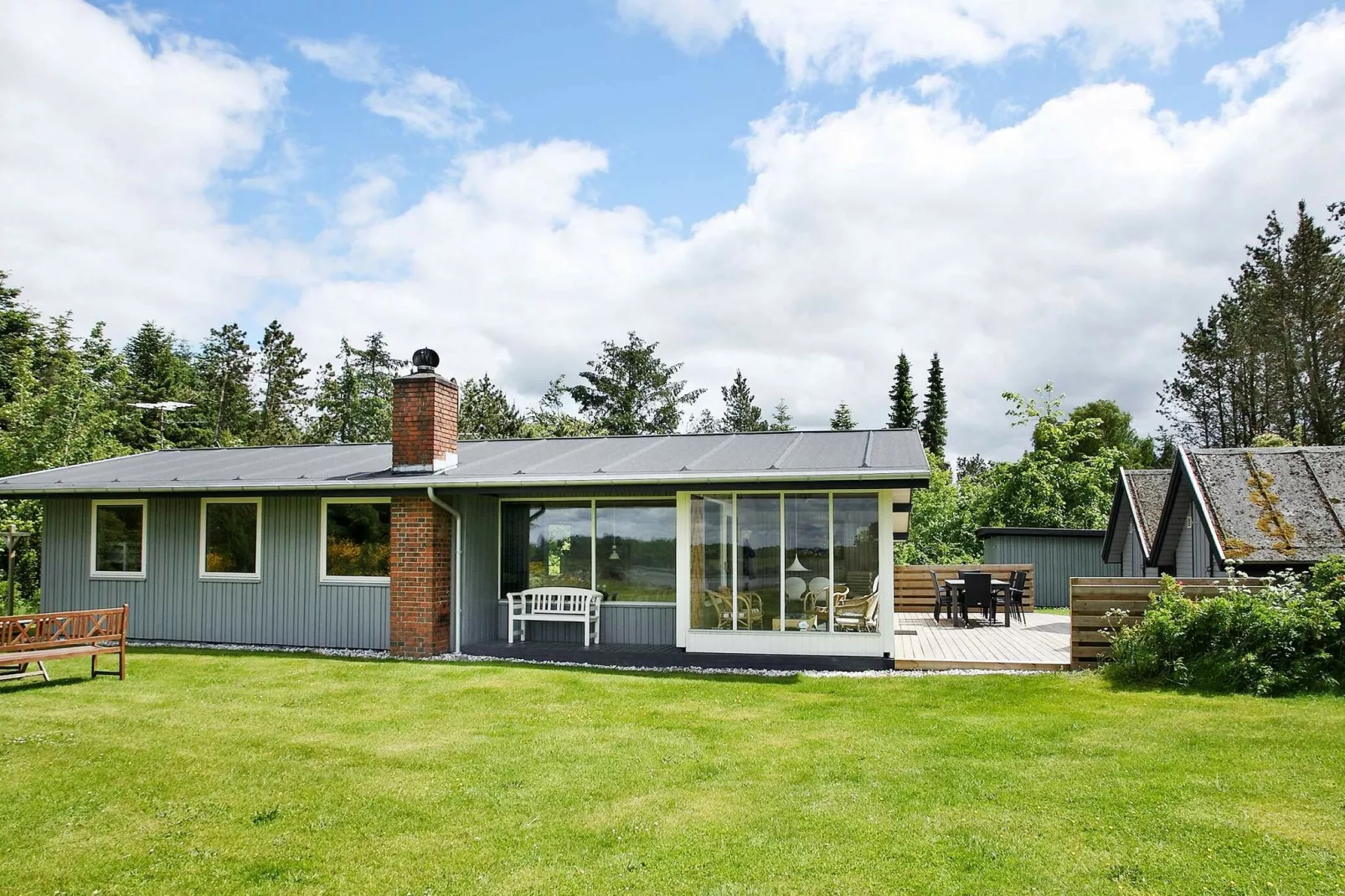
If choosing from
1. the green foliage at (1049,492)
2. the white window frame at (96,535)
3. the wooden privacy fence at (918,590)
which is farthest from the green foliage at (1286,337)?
the white window frame at (96,535)

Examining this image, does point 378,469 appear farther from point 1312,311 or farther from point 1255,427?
→ point 1255,427

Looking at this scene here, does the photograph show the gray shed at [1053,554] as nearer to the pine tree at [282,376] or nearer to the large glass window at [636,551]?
the large glass window at [636,551]

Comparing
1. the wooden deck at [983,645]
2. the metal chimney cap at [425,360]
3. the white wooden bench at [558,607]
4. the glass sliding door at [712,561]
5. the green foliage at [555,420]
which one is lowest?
the wooden deck at [983,645]

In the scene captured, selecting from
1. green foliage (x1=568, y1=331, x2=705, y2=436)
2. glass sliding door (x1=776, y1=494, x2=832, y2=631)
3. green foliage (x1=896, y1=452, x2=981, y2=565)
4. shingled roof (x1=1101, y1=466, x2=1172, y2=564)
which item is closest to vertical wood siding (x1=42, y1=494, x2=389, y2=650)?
glass sliding door (x1=776, y1=494, x2=832, y2=631)

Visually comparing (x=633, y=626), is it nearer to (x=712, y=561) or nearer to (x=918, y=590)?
(x=712, y=561)

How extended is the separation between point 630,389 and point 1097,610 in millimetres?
31864

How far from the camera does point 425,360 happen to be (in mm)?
12125

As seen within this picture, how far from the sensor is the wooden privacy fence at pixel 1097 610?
9695mm

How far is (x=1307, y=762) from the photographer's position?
5.84 m

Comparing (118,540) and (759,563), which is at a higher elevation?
(118,540)

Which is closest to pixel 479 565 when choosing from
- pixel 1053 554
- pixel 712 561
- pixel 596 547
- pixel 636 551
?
pixel 596 547

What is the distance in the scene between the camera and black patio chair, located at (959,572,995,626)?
14.7 meters

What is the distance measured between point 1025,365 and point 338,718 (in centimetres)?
2813

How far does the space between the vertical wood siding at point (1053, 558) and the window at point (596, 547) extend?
1294 cm
